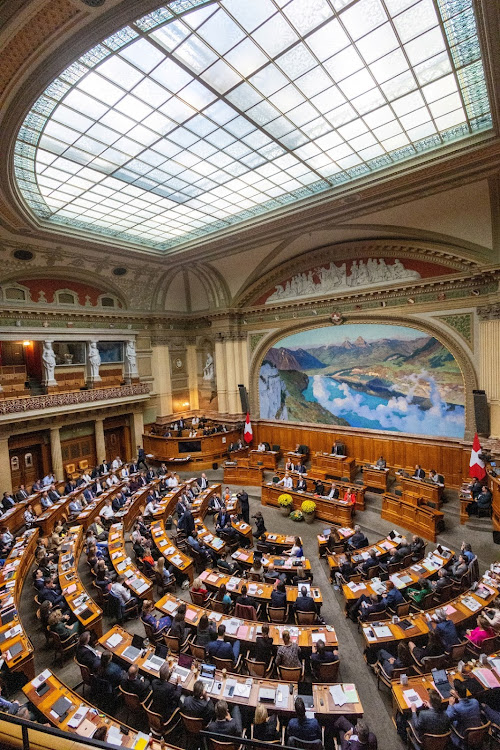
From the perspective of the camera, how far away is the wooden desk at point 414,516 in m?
10.7

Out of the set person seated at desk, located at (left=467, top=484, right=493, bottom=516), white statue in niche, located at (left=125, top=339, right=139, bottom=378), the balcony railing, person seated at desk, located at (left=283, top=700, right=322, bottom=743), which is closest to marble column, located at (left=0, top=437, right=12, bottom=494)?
the balcony railing

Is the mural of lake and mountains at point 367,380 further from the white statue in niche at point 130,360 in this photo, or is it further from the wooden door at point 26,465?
the wooden door at point 26,465

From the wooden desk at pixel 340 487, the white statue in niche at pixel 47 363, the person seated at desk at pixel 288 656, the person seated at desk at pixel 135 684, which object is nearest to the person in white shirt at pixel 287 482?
the wooden desk at pixel 340 487

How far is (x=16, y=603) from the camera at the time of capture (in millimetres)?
7734

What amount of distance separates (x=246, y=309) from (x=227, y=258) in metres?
2.86

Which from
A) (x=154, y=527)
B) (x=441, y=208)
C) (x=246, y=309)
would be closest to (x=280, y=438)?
(x=246, y=309)

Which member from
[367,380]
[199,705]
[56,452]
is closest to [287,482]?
[367,380]

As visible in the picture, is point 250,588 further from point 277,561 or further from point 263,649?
point 263,649

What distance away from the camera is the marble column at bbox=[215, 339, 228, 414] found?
67.8ft

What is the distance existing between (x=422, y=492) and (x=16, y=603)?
38.9 ft

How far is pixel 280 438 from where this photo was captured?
1903cm

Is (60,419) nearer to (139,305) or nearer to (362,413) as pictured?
(139,305)

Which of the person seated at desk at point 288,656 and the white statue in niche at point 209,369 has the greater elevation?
the white statue in niche at point 209,369

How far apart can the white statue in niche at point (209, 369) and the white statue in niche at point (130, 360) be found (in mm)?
4358
